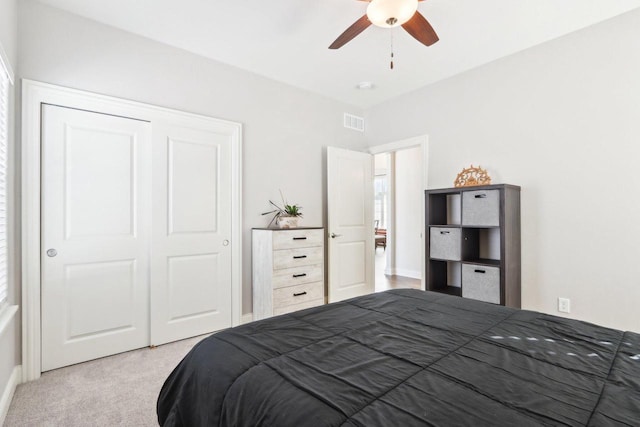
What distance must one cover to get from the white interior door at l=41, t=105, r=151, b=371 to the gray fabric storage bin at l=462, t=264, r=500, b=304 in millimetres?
2997

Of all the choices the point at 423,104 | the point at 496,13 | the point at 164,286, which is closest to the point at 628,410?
the point at 496,13

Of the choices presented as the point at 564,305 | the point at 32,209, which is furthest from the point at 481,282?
the point at 32,209

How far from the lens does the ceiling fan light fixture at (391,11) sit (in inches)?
77.9

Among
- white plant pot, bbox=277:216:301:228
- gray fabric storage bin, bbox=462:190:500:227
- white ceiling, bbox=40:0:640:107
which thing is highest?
white ceiling, bbox=40:0:640:107

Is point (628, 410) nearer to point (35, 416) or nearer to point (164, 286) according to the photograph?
point (35, 416)

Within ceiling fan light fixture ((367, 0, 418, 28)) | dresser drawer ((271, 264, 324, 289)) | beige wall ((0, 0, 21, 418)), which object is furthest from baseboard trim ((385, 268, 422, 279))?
beige wall ((0, 0, 21, 418))

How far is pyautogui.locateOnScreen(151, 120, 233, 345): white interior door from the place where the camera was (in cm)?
297

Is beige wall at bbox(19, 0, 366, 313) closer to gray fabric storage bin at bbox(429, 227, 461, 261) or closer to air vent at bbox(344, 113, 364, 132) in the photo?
air vent at bbox(344, 113, 364, 132)

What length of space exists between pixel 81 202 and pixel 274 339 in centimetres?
225

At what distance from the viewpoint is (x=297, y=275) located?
11.3 feet

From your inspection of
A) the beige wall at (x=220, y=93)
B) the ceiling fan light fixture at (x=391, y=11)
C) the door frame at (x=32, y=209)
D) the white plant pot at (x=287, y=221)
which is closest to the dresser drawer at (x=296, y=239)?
the white plant pot at (x=287, y=221)

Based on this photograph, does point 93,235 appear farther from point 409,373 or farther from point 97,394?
point 409,373

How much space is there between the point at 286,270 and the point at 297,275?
0.15 meters

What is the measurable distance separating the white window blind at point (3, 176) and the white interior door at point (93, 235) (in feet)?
1.06
